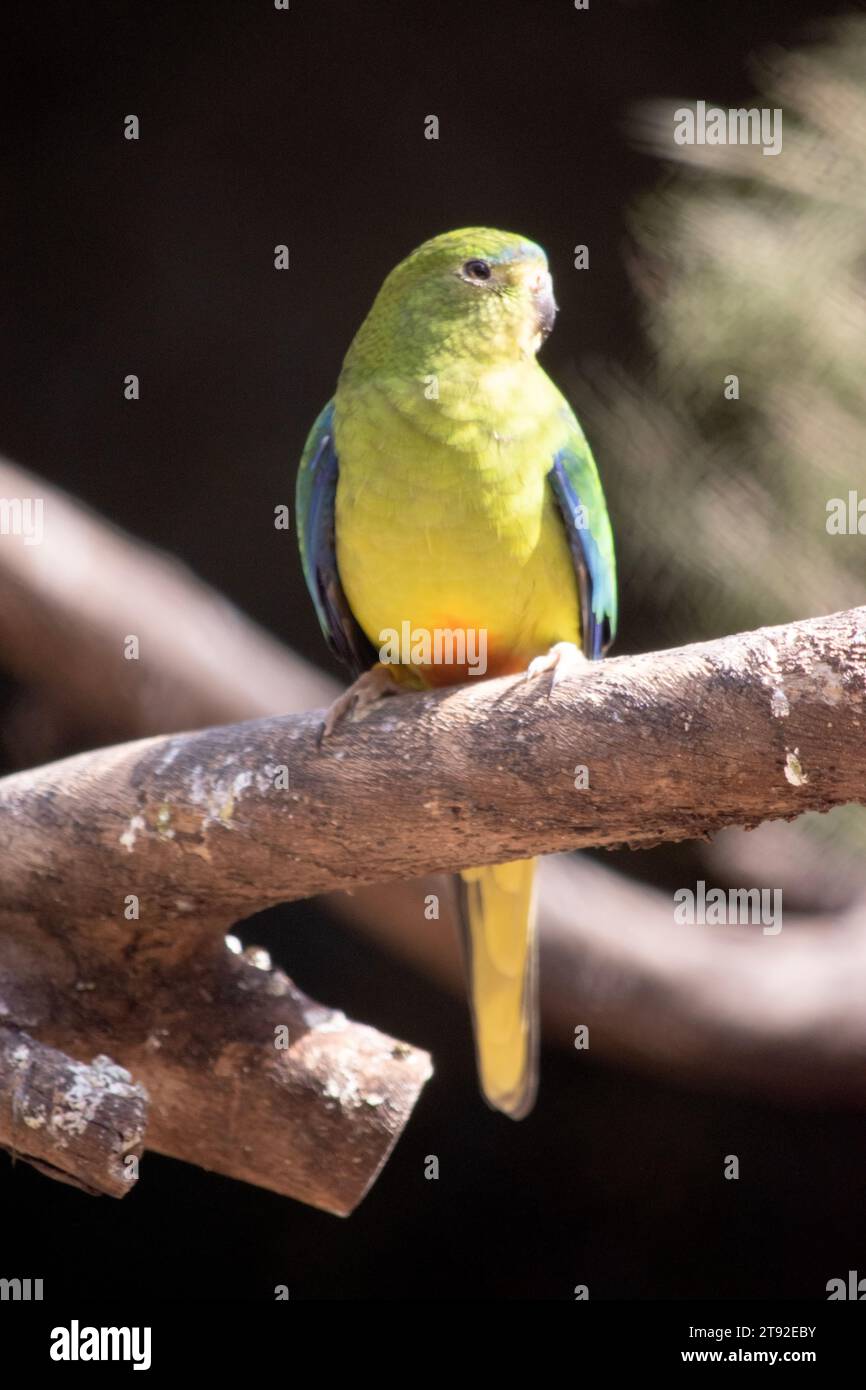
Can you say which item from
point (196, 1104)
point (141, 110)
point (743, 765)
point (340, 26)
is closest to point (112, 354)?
point (141, 110)

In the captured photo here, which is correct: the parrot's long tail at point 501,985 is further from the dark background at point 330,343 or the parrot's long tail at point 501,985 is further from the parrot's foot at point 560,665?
the dark background at point 330,343

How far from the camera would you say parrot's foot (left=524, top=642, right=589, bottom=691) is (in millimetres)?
1493

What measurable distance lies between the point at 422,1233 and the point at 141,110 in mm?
2859

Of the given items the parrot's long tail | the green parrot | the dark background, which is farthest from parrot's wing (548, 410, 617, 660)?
the dark background

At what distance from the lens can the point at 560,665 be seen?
1.57 m

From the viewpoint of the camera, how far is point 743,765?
1.32 m

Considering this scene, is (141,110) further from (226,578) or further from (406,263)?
(406,263)

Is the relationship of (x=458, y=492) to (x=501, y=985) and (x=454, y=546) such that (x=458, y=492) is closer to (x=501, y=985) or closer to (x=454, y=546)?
(x=454, y=546)

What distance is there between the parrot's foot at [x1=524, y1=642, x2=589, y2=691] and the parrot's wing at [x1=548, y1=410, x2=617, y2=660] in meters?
0.21

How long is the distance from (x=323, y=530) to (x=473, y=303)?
1.26 feet

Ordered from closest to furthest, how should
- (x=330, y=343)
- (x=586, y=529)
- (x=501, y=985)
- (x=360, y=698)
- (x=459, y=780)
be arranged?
(x=459, y=780) → (x=360, y=698) → (x=586, y=529) → (x=501, y=985) → (x=330, y=343)

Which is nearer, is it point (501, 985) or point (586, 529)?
point (586, 529)

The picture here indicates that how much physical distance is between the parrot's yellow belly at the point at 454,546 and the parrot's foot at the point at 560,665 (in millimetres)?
169

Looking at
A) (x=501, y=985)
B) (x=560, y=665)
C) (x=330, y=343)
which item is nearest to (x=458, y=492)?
(x=560, y=665)
